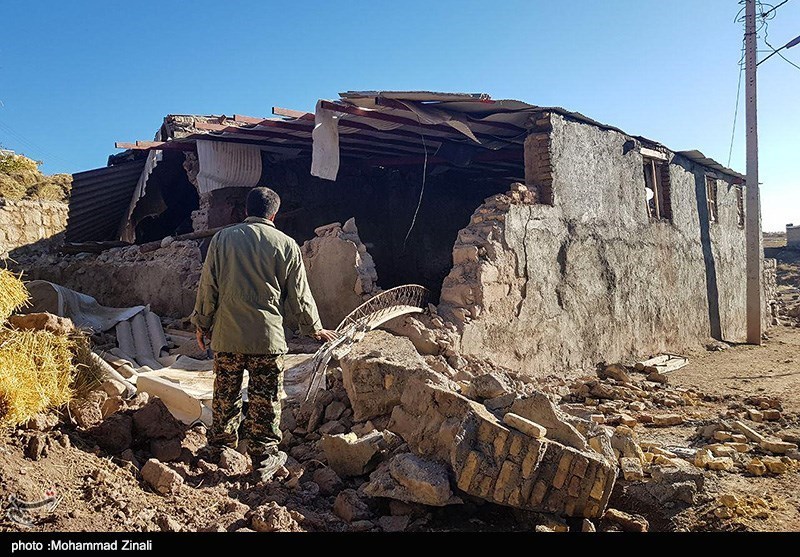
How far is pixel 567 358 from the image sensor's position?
24.9ft

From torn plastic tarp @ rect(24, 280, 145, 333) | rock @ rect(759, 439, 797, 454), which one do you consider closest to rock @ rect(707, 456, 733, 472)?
rock @ rect(759, 439, 797, 454)

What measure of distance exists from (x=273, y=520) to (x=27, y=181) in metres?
17.6

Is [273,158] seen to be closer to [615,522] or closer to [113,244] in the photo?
[113,244]

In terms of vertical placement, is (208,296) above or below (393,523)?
above

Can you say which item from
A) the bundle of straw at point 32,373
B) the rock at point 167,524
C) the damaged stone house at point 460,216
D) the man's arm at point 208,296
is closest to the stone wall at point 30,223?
the damaged stone house at point 460,216

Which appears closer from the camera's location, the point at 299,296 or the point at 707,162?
the point at 299,296

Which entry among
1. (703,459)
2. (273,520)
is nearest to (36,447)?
(273,520)

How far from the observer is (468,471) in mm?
2998

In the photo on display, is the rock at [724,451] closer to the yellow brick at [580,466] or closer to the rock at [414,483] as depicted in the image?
the yellow brick at [580,466]

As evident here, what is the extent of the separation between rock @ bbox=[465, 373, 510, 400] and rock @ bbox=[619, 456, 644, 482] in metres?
0.86

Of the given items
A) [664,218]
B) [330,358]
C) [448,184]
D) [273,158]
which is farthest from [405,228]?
[330,358]

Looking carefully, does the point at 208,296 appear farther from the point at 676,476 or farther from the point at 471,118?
the point at 471,118

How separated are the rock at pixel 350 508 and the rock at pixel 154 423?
1068 mm

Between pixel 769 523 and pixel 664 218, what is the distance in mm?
8139
